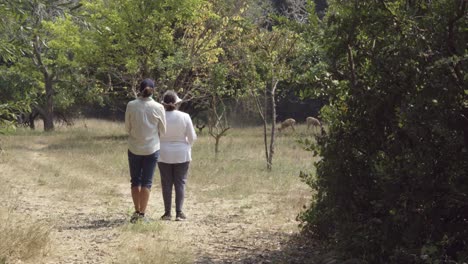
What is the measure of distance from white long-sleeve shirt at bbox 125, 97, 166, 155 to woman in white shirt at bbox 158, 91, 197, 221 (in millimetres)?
360

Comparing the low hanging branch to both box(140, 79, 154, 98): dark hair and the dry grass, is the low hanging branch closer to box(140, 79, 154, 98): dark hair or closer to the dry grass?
box(140, 79, 154, 98): dark hair

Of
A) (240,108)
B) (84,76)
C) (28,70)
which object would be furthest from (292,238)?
(240,108)

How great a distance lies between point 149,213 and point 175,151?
4.86 feet

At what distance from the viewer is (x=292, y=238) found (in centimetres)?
782

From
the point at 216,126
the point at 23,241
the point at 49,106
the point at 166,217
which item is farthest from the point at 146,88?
the point at 49,106

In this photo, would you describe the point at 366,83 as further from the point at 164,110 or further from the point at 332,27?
the point at 164,110

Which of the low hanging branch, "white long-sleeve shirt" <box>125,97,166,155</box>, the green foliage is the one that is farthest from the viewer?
the low hanging branch

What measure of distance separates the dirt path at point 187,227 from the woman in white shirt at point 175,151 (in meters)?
0.42

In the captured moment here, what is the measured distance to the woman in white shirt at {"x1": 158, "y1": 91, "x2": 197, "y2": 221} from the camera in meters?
9.25

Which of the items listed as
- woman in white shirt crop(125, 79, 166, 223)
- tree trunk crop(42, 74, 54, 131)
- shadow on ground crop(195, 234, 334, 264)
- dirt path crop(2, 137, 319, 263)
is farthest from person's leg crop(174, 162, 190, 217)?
tree trunk crop(42, 74, 54, 131)

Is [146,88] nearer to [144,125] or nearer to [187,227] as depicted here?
[144,125]

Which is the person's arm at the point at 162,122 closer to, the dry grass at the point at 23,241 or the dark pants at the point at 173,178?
the dark pants at the point at 173,178

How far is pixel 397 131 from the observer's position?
532cm

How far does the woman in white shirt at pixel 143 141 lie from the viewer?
344 inches
